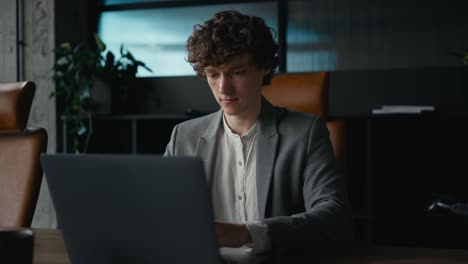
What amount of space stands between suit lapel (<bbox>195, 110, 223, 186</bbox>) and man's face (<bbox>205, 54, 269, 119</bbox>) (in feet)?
0.31

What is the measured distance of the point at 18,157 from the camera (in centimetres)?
166

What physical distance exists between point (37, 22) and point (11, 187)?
2414 mm

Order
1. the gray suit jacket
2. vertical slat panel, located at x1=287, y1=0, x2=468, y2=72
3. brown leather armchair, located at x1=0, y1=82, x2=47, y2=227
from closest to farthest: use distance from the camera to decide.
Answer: the gray suit jacket, brown leather armchair, located at x1=0, y1=82, x2=47, y2=227, vertical slat panel, located at x1=287, y1=0, x2=468, y2=72

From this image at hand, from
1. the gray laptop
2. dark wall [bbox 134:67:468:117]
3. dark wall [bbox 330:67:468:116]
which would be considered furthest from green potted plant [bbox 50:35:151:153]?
the gray laptop

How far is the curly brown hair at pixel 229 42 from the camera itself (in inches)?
59.5

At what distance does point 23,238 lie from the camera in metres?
0.76

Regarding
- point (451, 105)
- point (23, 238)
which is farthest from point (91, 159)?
point (451, 105)

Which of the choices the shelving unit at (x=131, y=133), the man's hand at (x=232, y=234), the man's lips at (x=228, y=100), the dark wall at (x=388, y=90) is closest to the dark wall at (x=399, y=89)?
the dark wall at (x=388, y=90)

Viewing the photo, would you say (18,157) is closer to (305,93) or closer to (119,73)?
(305,93)

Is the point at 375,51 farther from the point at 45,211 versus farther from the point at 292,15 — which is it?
the point at 45,211

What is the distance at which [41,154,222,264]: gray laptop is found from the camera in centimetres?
71

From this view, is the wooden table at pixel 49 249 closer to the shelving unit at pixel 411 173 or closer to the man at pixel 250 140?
the man at pixel 250 140

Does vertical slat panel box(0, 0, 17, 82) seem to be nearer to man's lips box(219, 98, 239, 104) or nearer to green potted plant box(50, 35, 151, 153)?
green potted plant box(50, 35, 151, 153)

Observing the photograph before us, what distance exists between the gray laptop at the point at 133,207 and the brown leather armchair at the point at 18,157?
2.72ft
